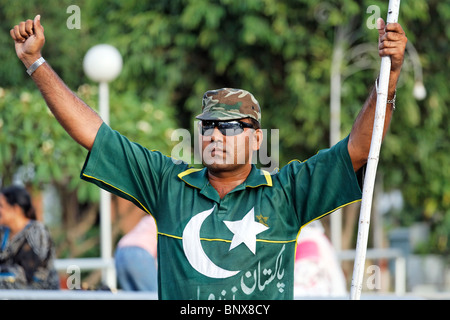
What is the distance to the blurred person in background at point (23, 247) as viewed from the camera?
607cm

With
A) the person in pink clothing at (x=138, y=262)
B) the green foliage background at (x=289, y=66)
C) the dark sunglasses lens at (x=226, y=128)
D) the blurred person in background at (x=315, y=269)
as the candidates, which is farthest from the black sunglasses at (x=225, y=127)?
the green foliage background at (x=289, y=66)

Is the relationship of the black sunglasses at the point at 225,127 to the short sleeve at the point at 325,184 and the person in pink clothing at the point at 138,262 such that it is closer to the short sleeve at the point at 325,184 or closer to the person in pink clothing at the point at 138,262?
the short sleeve at the point at 325,184

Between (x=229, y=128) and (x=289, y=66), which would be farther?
(x=289, y=66)

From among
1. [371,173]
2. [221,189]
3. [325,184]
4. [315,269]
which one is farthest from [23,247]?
[371,173]

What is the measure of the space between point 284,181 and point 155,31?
1044 cm

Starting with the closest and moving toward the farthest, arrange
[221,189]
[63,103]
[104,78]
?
1. [63,103]
2. [221,189]
3. [104,78]

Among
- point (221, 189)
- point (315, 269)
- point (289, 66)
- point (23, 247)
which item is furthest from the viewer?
point (289, 66)

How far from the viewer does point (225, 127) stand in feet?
10.2

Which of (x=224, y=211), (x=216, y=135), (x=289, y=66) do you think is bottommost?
(x=224, y=211)

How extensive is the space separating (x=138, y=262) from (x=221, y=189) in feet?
9.52

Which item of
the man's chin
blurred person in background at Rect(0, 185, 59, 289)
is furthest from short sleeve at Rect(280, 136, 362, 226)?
blurred person in background at Rect(0, 185, 59, 289)

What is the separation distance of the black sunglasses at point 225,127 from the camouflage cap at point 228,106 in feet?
0.08

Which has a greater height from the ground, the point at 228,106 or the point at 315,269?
the point at 228,106

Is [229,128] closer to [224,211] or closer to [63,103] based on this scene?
[224,211]
